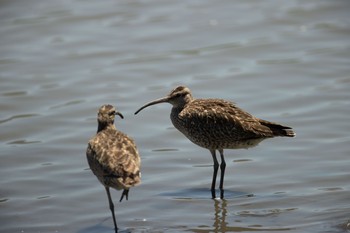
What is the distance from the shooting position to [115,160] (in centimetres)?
877

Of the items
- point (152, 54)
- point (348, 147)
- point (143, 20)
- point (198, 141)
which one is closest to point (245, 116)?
point (198, 141)

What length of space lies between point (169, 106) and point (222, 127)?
3.43m

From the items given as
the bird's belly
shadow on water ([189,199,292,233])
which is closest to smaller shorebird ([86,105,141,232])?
shadow on water ([189,199,292,233])

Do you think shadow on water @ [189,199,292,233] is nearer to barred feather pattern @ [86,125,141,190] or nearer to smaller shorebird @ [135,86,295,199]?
smaller shorebird @ [135,86,295,199]

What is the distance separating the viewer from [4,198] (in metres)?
10.6

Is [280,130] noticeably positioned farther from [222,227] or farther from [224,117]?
[222,227]

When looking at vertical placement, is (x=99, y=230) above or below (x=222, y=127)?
below

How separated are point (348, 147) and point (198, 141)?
218 cm

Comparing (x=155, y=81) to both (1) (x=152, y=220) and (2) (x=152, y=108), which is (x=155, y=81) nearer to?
(2) (x=152, y=108)

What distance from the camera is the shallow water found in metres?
9.88

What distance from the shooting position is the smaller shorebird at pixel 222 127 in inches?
419

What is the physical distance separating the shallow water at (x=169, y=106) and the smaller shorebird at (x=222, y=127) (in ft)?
1.60

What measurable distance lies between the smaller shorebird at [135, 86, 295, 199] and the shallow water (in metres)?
0.49

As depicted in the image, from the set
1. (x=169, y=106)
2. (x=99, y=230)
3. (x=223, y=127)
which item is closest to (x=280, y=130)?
(x=223, y=127)
